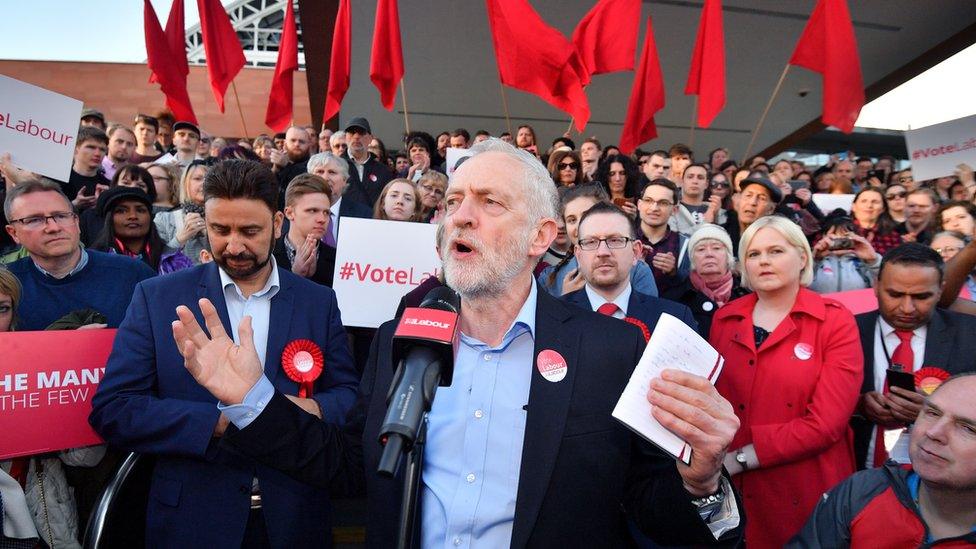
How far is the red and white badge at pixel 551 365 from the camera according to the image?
174 cm

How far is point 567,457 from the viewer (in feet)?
5.46

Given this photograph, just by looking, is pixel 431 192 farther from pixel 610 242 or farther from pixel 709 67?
pixel 709 67

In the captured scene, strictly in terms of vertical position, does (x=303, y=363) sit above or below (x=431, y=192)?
below

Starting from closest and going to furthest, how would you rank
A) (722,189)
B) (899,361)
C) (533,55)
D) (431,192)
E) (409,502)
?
(409,502) < (899,361) < (431,192) < (533,55) < (722,189)

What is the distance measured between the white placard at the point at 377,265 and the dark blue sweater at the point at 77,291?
4.07 ft

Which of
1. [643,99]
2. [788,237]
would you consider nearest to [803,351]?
[788,237]

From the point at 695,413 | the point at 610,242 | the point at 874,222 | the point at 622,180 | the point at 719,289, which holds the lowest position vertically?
the point at 695,413

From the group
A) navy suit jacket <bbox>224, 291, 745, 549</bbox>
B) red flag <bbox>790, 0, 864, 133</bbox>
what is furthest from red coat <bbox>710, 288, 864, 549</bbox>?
red flag <bbox>790, 0, 864, 133</bbox>

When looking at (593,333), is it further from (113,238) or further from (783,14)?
(783,14)

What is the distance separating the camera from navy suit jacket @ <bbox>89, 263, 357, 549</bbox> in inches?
86.5

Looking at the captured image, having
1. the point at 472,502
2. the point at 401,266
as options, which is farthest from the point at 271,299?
the point at 401,266

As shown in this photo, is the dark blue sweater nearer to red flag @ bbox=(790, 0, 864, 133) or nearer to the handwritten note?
the handwritten note

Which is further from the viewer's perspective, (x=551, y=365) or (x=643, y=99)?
(x=643, y=99)

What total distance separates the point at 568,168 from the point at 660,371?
516 centimetres
